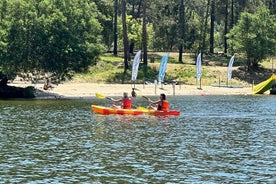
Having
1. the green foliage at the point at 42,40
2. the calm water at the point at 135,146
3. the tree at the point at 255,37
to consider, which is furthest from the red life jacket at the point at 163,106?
the tree at the point at 255,37

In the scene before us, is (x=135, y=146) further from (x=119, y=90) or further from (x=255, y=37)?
(x=255, y=37)

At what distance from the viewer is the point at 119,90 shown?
73750mm

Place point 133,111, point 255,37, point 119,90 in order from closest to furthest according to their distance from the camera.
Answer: point 133,111 < point 119,90 < point 255,37

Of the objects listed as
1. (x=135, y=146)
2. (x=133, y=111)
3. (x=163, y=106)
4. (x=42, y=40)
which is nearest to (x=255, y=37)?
(x=42, y=40)

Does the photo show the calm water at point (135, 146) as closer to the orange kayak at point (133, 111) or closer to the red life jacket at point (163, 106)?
the orange kayak at point (133, 111)

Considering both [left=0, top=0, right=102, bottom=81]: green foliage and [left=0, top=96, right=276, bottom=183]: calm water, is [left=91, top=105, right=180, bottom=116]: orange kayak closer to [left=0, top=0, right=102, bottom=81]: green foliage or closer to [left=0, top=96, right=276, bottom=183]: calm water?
[left=0, top=96, right=276, bottom=183]: calm water

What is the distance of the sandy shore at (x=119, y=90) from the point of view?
229 ft

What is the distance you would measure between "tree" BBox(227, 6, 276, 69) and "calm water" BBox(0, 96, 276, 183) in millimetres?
37088

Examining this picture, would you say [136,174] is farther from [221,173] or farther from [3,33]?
[3,33]

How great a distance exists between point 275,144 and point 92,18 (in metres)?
39.8

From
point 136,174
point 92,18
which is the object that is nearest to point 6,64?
point 92,18

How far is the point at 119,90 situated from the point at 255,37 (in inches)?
1023

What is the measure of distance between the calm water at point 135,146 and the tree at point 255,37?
3709cm

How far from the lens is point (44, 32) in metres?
65.7
